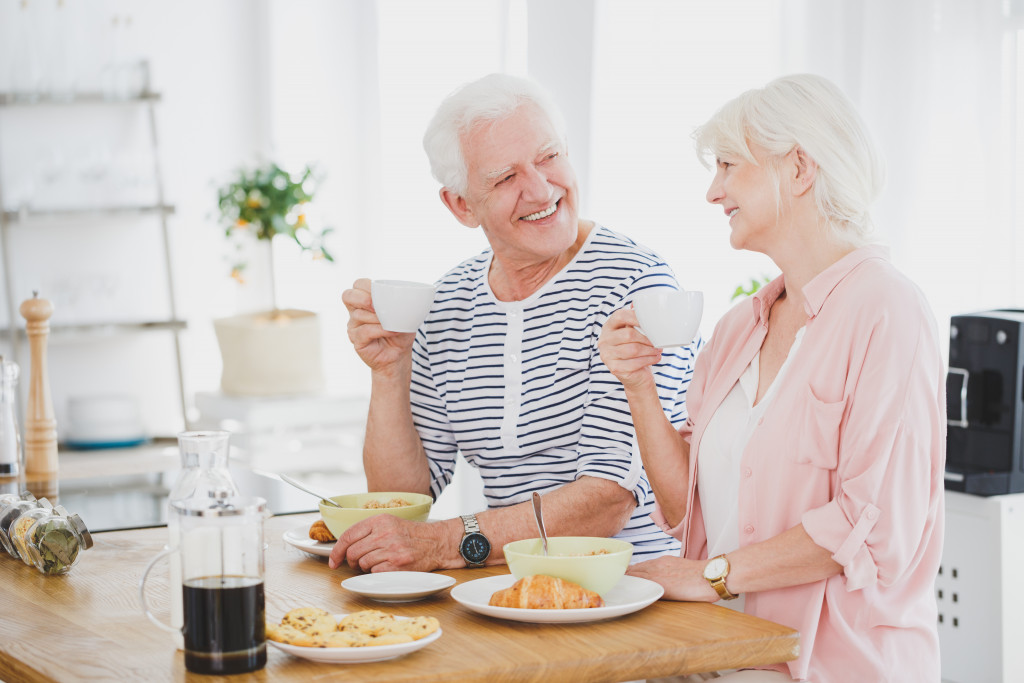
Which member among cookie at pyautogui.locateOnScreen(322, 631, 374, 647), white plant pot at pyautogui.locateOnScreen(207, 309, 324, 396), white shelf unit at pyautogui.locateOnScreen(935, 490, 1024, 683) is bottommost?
white shelf unit at pyautogui.locateOnScreen(935, 490, 1024, 683)

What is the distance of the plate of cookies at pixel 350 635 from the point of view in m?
1.19

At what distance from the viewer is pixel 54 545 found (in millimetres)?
1645

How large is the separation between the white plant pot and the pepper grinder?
72.9 inches

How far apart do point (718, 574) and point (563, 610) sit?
1.02ft

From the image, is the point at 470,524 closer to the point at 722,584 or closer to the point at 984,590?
the point at 722,584

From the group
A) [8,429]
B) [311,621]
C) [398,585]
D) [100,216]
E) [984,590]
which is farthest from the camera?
[100,216]

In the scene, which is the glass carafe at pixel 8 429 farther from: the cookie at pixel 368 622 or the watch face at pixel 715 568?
the watch face at pixel 715 568

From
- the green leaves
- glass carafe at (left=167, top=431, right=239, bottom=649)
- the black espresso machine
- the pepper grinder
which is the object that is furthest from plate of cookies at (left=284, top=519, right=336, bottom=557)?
the green leaves

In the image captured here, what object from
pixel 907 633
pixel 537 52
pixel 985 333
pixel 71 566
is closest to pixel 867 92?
pixel 985 333

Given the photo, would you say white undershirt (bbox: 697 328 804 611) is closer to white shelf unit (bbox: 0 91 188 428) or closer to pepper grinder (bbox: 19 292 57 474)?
pepper grinder (bbox: 19 292 57 474)

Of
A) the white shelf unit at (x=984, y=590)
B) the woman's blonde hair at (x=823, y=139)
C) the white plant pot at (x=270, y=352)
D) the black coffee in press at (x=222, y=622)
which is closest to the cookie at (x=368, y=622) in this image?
the black coffee in press at (x=222, y=622)

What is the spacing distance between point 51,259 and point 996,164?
3811mm

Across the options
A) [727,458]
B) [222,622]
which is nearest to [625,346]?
[727,458]

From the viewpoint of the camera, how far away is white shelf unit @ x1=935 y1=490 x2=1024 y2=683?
8.96 ft
